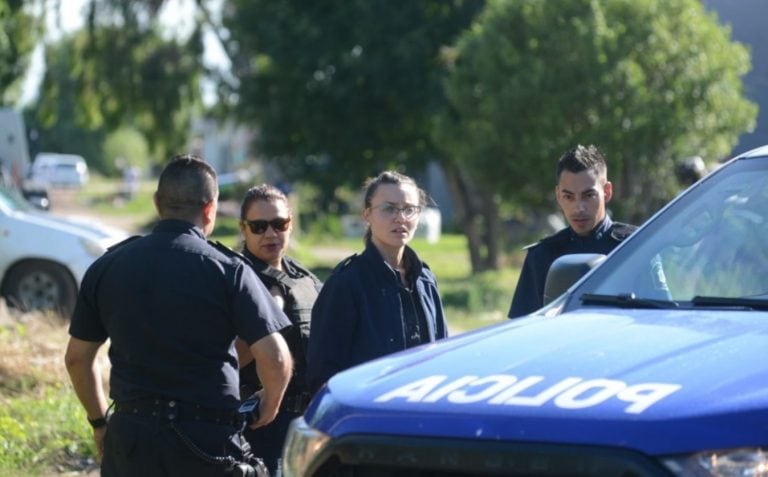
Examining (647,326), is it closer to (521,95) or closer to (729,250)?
(729,250)

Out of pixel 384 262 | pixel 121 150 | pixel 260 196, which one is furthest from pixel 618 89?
pixel 121 150

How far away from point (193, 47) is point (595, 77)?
20161 mm

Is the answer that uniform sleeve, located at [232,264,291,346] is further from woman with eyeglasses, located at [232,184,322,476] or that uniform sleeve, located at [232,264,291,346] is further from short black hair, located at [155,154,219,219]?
woman with eyeglasses, located at [232,184,322,476]

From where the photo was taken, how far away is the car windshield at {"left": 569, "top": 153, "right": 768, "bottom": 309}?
4.68m

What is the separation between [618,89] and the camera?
72.1 feet

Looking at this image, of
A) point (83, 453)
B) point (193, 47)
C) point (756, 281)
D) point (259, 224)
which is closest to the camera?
point (756, 281)

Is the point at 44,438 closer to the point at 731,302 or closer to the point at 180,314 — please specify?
the point at 180,314

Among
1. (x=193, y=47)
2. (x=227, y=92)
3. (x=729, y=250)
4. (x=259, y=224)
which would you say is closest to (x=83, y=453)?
(x=259, y=224)

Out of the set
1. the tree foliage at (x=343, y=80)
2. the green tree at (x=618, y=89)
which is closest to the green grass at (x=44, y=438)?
the green tree at (x=618, y=89)

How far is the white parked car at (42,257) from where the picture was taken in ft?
50.2

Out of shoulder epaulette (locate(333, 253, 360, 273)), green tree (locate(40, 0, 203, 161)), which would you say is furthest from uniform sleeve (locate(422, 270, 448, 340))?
green tree (locate(40, 0, 203, 161))

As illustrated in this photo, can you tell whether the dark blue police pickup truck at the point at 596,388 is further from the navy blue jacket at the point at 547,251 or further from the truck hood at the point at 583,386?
the navy blue jacket at the point at 547,251

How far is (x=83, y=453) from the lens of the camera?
911 cm

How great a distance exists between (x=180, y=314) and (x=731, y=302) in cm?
190
